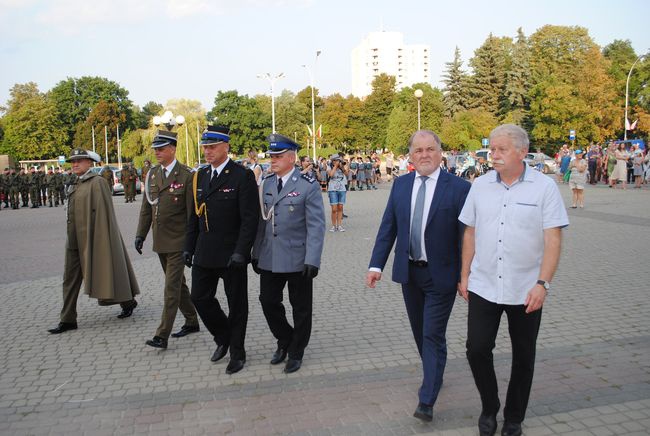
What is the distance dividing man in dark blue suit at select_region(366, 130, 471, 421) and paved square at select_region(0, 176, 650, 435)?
1.41ft

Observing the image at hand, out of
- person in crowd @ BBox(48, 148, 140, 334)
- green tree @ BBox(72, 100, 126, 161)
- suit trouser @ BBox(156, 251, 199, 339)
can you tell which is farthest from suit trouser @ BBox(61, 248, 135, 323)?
green tree @ BBox(72, 100, 126, 161)

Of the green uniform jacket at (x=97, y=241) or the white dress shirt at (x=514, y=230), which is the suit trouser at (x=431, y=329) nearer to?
the white dress shirt at (x=514, y=230)

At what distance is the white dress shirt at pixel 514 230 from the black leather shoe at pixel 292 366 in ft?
6.62

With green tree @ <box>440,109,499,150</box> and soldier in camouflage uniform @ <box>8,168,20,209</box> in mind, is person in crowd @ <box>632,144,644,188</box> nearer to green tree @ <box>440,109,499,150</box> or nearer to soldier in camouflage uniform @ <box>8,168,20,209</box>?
soldier in camouflage uniform @ <box>8,168,20,209</box>

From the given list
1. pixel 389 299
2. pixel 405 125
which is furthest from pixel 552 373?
pixel 405 125

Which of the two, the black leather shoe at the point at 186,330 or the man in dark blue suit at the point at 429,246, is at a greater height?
the man in dark blue suit at the point at 429,246

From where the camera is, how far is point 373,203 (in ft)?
77.8

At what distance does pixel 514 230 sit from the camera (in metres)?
3.55

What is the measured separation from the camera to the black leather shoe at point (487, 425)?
149 inches

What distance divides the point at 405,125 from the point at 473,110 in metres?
10.1

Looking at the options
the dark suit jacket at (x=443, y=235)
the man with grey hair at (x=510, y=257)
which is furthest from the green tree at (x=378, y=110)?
the man with grey hair at (x=510, y=257)

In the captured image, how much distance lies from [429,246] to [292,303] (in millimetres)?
1578

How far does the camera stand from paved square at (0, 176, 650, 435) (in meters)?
4.12

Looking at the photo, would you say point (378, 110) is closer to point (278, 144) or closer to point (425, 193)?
point (278, 144)
